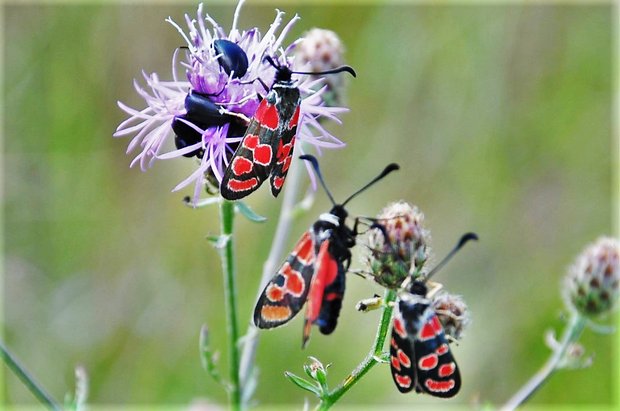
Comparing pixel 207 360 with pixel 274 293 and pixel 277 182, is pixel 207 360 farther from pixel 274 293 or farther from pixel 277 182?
pixel 277 182

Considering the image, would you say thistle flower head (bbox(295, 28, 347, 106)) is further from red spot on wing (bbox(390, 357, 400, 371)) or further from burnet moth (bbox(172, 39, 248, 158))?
red spot on wing (bbox(390, 357, 400, 371))

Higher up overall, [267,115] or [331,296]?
[267,115]

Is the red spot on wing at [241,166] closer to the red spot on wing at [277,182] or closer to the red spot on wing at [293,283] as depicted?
the red spot on wing at [277,182]

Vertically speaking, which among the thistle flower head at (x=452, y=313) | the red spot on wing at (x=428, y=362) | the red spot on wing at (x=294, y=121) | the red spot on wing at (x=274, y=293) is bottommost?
the red spot on wing at (x=428, y=362)

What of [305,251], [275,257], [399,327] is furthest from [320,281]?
[275,257]

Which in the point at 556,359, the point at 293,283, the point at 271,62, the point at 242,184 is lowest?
the point at 556,359

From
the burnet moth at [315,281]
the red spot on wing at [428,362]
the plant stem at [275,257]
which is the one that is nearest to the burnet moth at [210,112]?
the burnet moth at [315,281]

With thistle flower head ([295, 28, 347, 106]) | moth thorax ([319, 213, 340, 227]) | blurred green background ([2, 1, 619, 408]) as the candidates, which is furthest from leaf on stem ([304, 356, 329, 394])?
blurred green background ([2, 1, 619, 408])
